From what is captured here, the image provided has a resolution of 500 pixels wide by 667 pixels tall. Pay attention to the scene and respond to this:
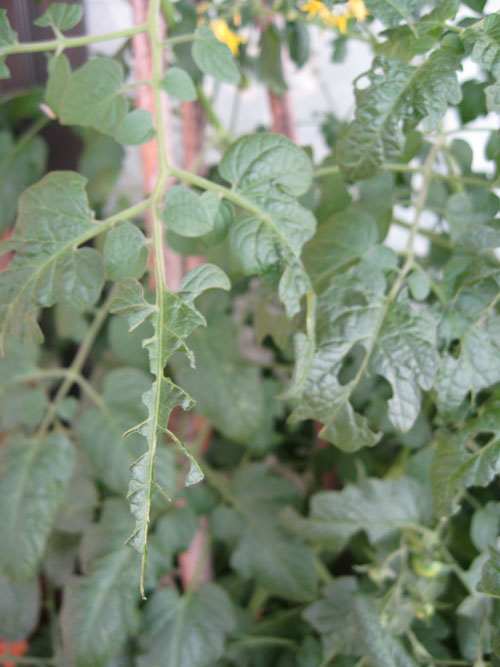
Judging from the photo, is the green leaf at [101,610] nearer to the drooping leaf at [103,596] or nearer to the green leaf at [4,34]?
the drooping leaf at [103,596]

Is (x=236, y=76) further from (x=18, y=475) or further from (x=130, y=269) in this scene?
(x=18, y=475)

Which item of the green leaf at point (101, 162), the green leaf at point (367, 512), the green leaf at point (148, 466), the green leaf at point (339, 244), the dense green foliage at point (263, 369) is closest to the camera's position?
the green leaf at point (148, 466)

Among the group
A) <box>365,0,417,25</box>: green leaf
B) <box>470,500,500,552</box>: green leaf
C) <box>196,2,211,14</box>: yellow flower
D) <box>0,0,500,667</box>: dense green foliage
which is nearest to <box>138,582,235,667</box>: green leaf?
<box>0,0,500,667</box>: dense green foliage

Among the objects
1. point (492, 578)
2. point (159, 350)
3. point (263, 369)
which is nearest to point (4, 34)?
point (159, 350)

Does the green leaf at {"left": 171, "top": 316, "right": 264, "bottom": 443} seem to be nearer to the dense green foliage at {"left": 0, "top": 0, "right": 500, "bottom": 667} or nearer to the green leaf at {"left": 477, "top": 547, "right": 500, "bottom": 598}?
the dense green foliage at {"left": 0, "top": 0, "right": 500, "bottom": 667}

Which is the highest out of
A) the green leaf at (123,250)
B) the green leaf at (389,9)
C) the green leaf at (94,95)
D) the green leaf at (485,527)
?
the green leaf at (389,9)

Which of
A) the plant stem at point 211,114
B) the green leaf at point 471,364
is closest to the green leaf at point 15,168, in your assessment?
the plant stem at point 211,114

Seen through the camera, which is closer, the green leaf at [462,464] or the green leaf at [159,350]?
the green leaf at [159,350]

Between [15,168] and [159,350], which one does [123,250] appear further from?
[15,168]
